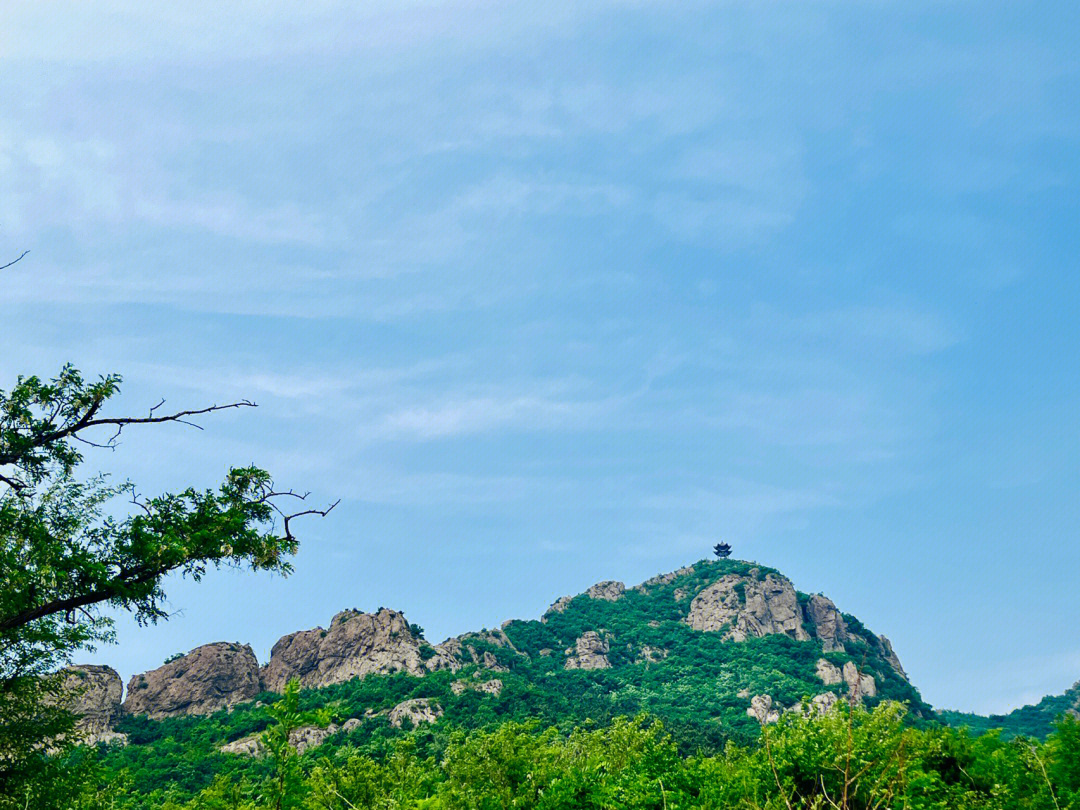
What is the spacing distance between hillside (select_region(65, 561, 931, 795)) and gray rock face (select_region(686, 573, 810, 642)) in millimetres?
289

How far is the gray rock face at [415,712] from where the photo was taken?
73.9m

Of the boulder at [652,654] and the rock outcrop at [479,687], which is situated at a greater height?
the boulder at [652,654]

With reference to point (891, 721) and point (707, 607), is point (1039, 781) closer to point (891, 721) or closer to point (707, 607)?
point (891, 721)

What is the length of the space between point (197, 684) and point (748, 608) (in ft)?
304

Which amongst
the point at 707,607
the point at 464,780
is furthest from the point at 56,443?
the point at 707,607

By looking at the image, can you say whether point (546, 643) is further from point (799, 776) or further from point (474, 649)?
point (799, 776)

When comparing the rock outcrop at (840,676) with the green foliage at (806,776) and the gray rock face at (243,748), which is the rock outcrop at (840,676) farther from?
the green foliage at (806,776)

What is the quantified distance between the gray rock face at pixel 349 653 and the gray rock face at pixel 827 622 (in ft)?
233

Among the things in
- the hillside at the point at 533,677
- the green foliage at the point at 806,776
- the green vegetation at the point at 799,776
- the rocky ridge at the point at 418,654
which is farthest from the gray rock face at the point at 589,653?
the green foliage at the point at 806,776

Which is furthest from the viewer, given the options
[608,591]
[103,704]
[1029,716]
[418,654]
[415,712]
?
[608,591]

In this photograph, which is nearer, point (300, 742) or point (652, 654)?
point (300, 742)

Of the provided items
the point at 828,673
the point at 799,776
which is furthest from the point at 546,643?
the point at 799,776

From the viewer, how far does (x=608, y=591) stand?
17550 cm

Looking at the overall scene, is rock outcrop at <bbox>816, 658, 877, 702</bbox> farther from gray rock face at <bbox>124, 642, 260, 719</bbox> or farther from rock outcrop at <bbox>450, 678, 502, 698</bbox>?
gray rock face at <bbox>124, 642, 260, 719</bbox>
